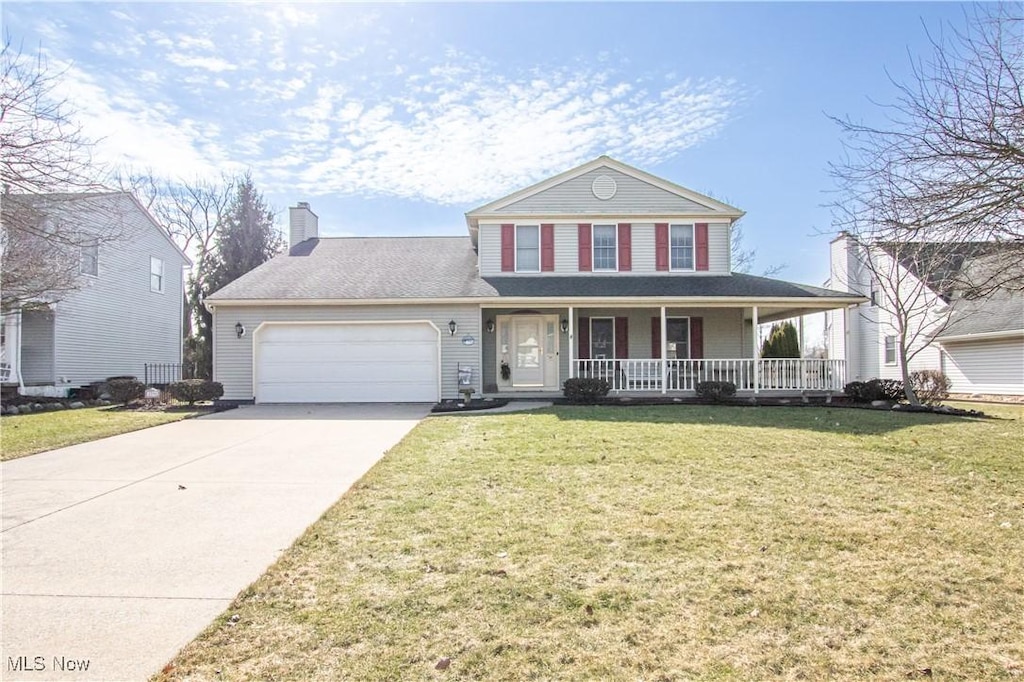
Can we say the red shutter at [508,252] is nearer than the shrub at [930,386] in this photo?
No

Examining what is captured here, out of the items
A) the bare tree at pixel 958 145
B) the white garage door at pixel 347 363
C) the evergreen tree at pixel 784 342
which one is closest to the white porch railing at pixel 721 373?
the white garage door at pixel 347 363

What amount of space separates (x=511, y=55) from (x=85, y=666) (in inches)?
414

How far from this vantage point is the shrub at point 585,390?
1436 cm

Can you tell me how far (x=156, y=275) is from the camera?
75.4ft

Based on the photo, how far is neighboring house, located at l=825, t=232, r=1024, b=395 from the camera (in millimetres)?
16141

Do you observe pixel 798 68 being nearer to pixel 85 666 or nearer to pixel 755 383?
pixel 755 383

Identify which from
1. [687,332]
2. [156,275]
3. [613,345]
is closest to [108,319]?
[156,275]

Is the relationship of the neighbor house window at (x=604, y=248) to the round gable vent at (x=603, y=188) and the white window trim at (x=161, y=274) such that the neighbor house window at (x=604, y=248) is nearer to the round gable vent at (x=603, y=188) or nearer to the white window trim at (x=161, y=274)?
the round gable vent at (x=603, y=188)

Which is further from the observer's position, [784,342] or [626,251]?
[784,342]

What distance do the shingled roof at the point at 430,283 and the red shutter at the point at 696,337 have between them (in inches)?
47.3

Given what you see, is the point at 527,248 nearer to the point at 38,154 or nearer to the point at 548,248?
the point at 548,248

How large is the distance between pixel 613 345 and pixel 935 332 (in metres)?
8.02

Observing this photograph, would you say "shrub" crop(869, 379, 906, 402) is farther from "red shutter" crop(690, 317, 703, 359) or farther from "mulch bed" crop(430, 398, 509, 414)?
"mulch bed" crop(430, 398, 509, 414)

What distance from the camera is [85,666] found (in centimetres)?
274
